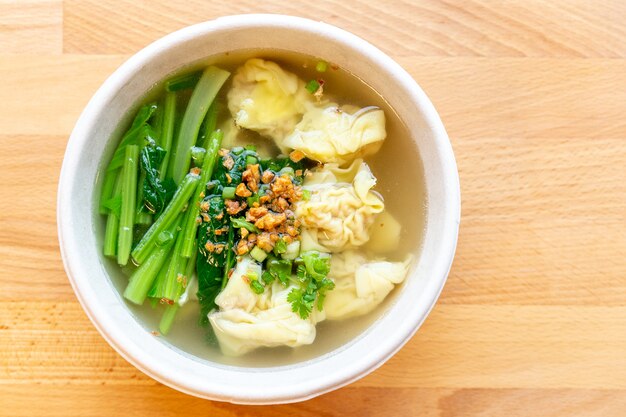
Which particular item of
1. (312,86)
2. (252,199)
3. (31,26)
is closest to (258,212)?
(252,199)

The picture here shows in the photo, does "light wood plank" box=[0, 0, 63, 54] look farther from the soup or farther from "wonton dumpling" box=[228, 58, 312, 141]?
"wonton dumpling" box=[228, 58, 312, 141]

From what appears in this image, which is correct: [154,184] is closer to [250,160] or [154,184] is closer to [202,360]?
[250,160]

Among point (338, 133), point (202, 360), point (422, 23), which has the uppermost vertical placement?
point (422, 23)

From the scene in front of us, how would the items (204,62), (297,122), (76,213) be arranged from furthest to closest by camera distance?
1. (297,122)
2. (204,62)
3. (76,213)

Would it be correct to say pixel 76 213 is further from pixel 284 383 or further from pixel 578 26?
pixel 578 26

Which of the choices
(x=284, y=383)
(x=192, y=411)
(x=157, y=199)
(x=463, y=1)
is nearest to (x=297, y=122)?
(x=157, y=199)
